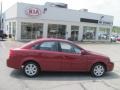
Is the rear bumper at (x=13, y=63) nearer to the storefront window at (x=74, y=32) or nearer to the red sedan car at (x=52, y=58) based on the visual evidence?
the red sedan car at (x=52, y=58)

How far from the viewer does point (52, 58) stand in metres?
8.34

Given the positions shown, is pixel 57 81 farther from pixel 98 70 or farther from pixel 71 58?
pixel 98 70

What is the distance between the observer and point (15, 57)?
26.8 ft

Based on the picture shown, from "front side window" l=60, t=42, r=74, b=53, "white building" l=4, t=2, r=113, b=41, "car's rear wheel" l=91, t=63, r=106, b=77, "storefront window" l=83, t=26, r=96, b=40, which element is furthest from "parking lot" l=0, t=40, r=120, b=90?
"storefront window" l=83, t=26, r=96, b=40

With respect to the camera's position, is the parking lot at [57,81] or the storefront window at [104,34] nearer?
the parking lot at [57,81]

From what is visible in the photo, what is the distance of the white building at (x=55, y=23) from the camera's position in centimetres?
3288

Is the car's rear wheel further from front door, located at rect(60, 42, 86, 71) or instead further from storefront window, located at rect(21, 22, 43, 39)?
storefront window, located at rect(21, 22, 43, 39)

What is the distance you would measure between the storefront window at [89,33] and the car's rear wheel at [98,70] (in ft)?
107

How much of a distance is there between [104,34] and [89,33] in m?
5.35

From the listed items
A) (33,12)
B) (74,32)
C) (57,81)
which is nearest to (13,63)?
(57,81)

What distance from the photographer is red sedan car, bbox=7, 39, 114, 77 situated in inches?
323

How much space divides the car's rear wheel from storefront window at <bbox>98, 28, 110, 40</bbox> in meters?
→ 36.2

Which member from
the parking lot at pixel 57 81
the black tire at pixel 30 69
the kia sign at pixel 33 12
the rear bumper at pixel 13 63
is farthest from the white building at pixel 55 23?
the black tire at pixel 30 69

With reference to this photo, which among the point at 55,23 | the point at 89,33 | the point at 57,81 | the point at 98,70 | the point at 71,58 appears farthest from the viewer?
the point at 89,33
